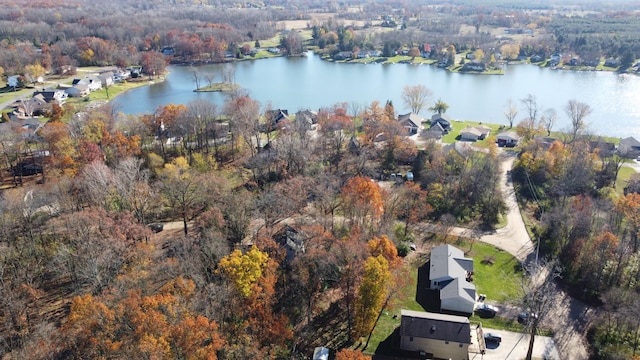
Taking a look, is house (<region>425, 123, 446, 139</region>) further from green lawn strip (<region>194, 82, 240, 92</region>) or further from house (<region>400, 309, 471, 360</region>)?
green lawn strip (<region>194, 82, 240, 92</region>)

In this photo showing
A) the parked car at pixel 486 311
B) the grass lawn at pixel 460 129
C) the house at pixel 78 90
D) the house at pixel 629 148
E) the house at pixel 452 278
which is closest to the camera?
the parked car at pixel 486 311

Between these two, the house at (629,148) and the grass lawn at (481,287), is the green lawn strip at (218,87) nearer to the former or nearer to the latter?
the grass lawn at (481,287)

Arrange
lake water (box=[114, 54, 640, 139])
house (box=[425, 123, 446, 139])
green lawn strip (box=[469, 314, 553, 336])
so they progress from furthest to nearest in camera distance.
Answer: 1. lake water (box=[114, 54, 640, 139])
2. house (box=[425, 123, 446, 139])
3. green lawn strip (box=[469, 314, 553, 336])

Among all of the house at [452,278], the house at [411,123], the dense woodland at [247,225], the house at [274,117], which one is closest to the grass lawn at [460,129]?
the dense woodland at [247,225]

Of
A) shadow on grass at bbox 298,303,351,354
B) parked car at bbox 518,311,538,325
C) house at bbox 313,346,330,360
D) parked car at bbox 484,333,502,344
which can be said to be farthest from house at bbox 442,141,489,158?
house at bbox 313,346,330,360

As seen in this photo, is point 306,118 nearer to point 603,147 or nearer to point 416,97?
point 416,97

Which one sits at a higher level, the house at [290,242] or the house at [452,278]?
the house at [290,242]

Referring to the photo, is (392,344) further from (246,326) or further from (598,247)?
(598,247)

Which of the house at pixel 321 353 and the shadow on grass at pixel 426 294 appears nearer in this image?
the house at pixel 321 353
